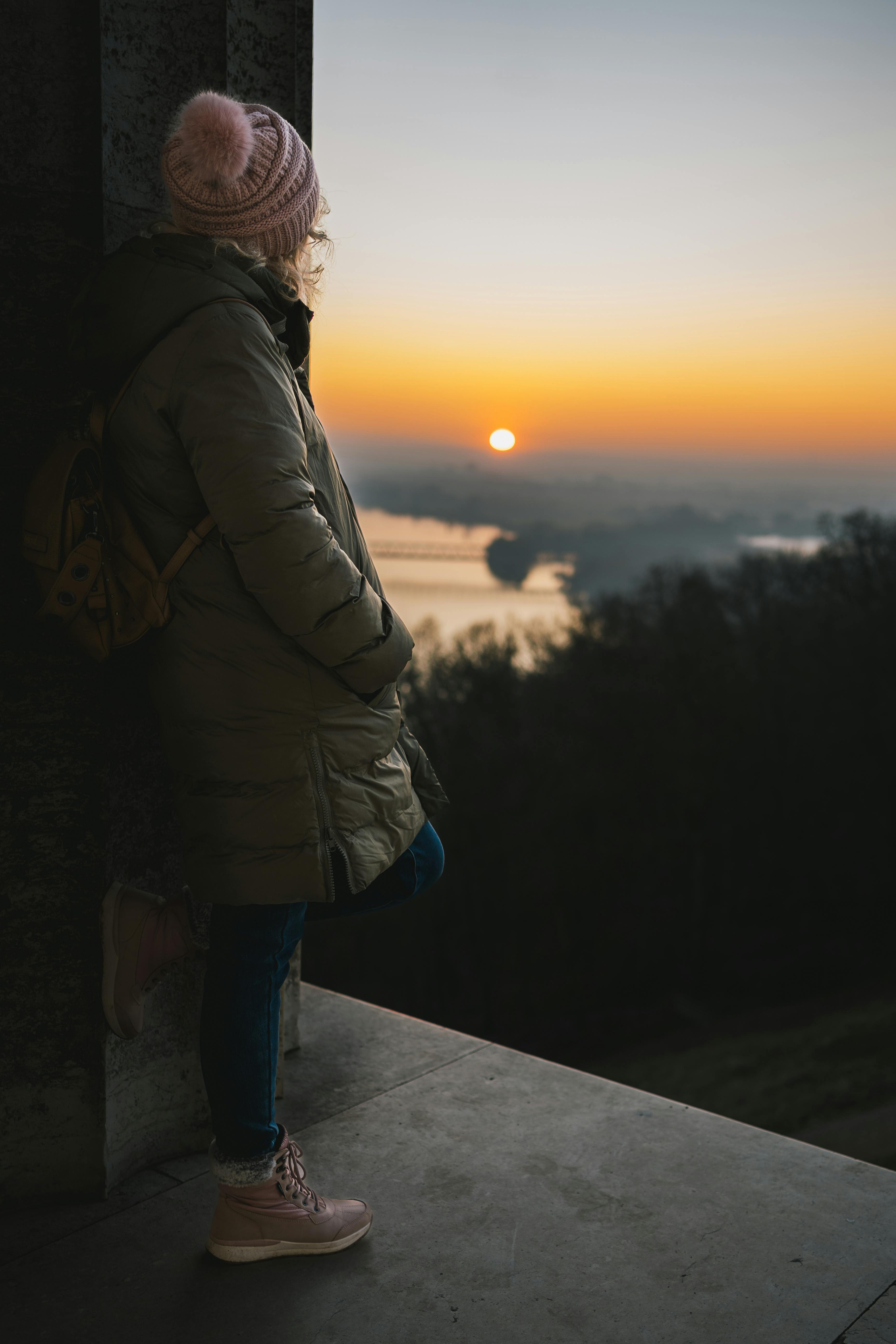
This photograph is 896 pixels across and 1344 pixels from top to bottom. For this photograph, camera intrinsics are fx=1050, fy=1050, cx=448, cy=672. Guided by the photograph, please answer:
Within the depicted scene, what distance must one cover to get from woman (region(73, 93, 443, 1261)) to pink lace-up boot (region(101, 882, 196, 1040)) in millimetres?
218

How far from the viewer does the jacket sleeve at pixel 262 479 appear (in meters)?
1.59

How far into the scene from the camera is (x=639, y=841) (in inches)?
1195

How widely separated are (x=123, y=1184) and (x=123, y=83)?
227 cm

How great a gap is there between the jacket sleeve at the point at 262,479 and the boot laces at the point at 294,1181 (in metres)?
0.94

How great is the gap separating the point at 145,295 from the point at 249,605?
20.1 inches

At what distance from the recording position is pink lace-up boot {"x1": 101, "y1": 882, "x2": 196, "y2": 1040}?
2051mm

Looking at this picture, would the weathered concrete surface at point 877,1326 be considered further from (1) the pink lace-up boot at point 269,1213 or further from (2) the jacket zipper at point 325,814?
(2) the jacket zipper at point 325,814

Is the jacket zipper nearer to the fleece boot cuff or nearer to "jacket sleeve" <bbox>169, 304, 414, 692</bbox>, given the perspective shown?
"jacket sleeve" <bbox>169, 304, 414, 692</bbox>

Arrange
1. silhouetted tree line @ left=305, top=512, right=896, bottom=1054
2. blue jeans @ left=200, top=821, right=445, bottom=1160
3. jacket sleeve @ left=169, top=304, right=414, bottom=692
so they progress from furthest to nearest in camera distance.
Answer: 1. silhouetted tree line @ left=305, top=512, right=896, bottom=1054
2. blue jeans @ left=200, top=821, right=445, bottom=1160
3. jacket sleeve @ left=169, top=304, right=414, bottom=692

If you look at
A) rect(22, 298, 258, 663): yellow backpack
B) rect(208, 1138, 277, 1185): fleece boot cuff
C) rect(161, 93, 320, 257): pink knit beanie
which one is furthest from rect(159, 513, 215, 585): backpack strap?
rect(208, 1138, 277, 1185): fleece boot cuff

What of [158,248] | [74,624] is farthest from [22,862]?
[158,248]

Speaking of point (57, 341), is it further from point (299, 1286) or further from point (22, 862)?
point (299, 1286)

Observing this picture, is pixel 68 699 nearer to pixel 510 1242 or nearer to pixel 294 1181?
pixel 294 1181

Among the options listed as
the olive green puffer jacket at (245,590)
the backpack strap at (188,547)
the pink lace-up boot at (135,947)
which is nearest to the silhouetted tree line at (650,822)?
the pink lace-up boot at (135,947)
